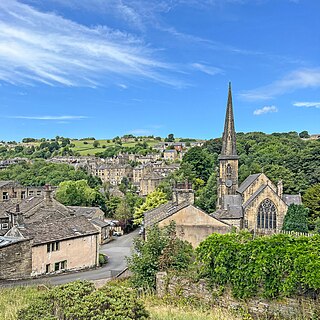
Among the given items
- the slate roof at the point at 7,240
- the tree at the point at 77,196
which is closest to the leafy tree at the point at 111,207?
the tree at the point at 77,196

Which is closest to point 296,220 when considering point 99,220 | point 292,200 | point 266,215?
point 266,215

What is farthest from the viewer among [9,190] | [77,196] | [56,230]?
[77,196]

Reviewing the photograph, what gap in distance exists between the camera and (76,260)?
31312 millimetres

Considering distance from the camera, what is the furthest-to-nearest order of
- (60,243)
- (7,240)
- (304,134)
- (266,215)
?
(304,134) < (266,215) < (60,243) < (7,240)

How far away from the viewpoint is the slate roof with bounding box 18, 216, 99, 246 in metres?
28.7

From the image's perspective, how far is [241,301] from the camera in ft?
39.6

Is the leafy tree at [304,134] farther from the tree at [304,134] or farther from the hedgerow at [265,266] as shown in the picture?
the hedgerow at [265,266]

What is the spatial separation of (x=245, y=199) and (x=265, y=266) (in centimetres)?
3865

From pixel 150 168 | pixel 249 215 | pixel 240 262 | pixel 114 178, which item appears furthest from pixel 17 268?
pixel 114 178

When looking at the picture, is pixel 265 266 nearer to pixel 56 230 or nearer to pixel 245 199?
pixel 56 230

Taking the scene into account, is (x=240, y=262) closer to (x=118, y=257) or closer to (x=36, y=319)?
(x=36, y=319)

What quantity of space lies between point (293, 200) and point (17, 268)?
3712 cm

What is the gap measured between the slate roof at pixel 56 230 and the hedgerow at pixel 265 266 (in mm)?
18987

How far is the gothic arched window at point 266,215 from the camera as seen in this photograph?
154ft
